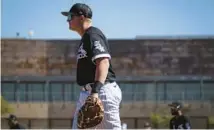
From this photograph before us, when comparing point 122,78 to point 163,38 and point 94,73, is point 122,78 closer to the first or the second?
point 163,38

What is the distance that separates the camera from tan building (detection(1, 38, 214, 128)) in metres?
45.1

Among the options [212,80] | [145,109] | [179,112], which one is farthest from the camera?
[212,80]

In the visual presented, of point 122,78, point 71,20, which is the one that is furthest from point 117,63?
point 71,20

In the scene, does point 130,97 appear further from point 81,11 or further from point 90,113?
point 90,113

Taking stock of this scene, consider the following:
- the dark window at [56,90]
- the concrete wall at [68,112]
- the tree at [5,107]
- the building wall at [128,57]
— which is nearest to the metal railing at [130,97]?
the dark window at [56,90]

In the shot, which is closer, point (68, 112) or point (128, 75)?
point (68, 112)

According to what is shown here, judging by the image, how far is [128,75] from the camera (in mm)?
48844

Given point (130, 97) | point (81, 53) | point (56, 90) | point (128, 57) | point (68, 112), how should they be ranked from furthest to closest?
point (128, 57), point (56, 90), point (130, 97), point (68, 112), point (81, 53)

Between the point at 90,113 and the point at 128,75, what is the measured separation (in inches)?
1742

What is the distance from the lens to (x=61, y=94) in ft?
158

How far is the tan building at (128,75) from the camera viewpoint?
45.1 m

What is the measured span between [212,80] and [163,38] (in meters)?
5.08

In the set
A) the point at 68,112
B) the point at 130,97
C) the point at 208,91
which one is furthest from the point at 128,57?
the point at 68,112

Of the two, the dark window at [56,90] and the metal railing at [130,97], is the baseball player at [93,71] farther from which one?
the dark window at [56,90]
